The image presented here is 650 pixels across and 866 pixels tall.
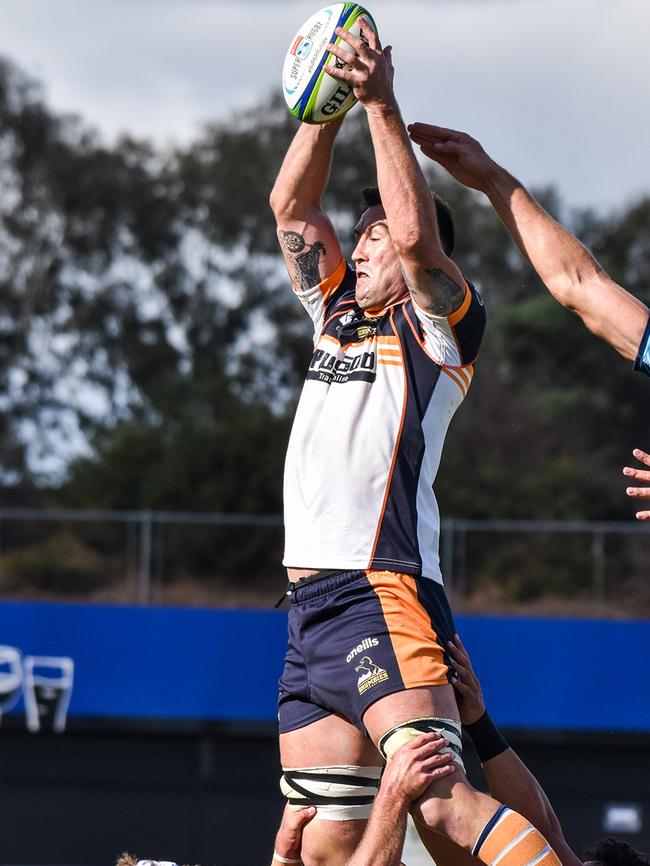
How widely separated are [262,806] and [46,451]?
2146 centimetres

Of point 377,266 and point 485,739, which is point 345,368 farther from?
point 485,739

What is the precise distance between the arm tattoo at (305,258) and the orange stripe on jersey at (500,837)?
6.29 ft

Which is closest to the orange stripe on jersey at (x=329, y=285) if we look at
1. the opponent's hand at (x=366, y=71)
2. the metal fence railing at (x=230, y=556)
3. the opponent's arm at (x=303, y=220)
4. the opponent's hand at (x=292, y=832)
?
the opponent's arm at (x=303, y=220)

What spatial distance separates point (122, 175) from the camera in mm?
32719

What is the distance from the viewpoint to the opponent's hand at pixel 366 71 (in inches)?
142

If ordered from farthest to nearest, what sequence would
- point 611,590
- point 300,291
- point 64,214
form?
point 64,214, point 611,590, point 300,291

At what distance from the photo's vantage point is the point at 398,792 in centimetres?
335

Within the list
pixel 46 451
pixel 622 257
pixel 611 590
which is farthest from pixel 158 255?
pixel 611 590

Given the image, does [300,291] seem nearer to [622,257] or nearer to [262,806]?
[262,806]

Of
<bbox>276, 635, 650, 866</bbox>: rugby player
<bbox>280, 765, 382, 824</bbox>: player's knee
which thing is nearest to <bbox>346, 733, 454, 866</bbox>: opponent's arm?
<bbox>276, 635, 650, 866</bbox>: rugby player

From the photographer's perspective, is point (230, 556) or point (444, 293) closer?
point (444, 293)

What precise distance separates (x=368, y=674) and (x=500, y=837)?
1.86 feet

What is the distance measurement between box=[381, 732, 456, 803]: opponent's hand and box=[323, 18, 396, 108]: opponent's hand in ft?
6.04

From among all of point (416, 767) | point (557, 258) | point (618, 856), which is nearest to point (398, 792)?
point (416, 767)
